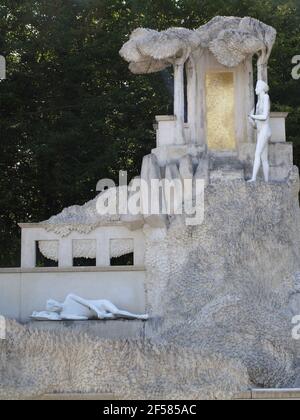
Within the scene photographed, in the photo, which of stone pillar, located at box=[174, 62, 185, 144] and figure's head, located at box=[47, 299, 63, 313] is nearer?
figure's head, located at box=[47, 299, 63, 313]

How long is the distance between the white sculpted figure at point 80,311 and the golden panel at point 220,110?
14.7 feet

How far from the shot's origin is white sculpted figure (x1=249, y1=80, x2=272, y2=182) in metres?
19.1

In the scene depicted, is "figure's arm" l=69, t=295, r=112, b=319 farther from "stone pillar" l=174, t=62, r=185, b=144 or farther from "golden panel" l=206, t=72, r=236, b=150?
"golden panel" l=206, t=72, r=236, b=150

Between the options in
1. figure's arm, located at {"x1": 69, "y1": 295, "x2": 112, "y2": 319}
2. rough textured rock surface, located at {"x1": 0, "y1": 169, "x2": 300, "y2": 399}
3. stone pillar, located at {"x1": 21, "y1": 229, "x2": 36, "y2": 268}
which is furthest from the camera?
stone pillar, located at {"x1": 21, "y1": 229, "x2": 36, "y2": 268}

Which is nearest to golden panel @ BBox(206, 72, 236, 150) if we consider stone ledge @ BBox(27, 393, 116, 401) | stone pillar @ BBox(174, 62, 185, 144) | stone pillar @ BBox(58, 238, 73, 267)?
stone pillar @ BBox(174, 62, 185, 144)

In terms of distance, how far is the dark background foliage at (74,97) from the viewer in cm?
2670

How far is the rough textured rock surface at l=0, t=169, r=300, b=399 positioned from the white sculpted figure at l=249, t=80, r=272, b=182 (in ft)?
2.19

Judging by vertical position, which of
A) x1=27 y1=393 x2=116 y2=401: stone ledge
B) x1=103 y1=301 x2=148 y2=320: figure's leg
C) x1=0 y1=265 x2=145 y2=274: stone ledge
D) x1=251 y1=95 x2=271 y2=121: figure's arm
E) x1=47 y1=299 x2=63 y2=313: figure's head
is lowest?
x1=27 y1=393 x2=116 y2=401: stone ledge

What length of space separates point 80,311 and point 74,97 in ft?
36.9

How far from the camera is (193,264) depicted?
58.1 ft

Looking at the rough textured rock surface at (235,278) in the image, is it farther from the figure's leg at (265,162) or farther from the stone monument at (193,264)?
the figure's leg at (265,162)

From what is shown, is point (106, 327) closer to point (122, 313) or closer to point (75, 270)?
point (122, 313)

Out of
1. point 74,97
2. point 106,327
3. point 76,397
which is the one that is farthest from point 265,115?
point 74,97
